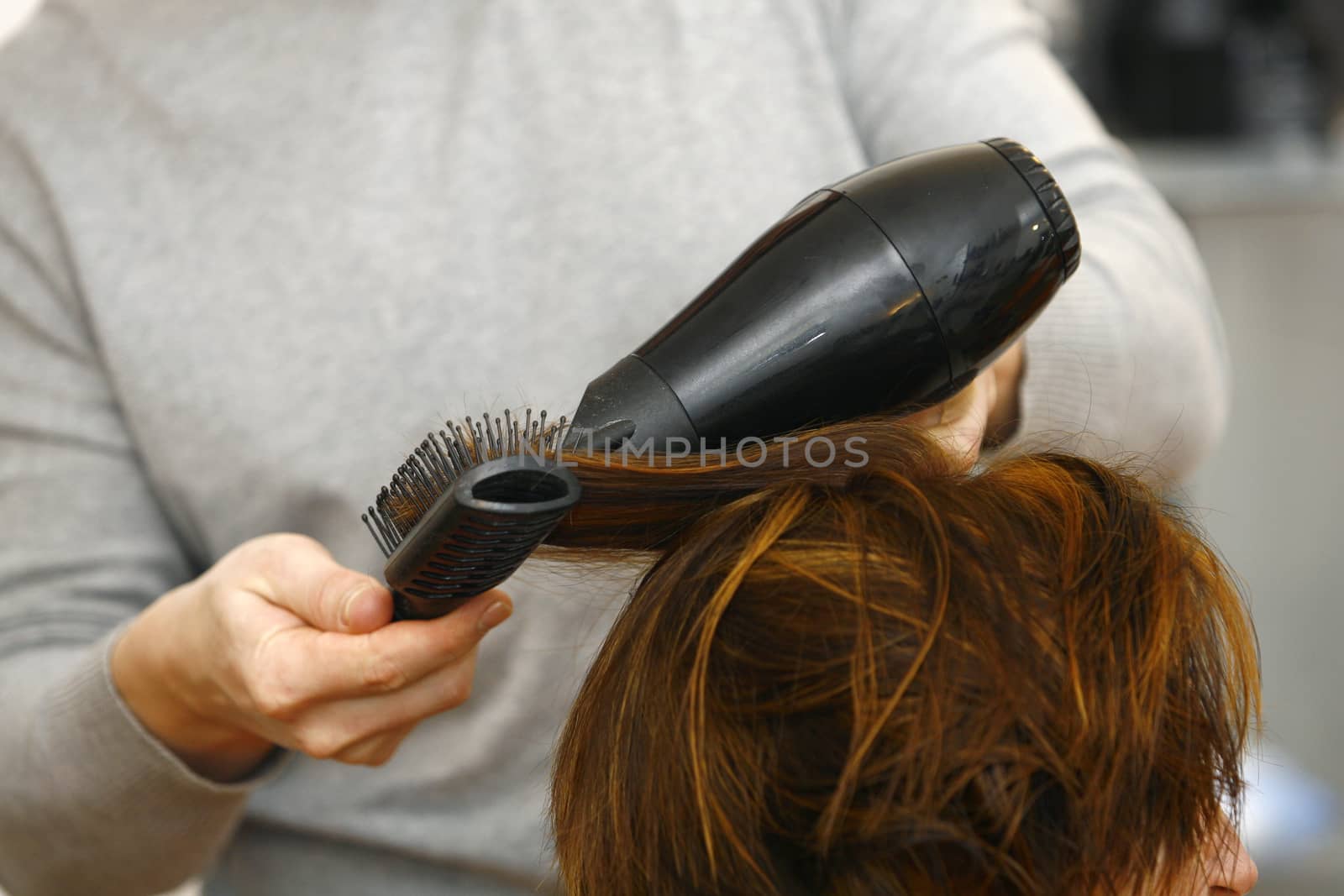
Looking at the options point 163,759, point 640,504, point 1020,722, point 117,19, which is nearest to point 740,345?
point 640,504

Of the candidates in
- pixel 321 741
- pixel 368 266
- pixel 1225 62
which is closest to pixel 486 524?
pixel 321 741

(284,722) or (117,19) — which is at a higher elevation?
(117,19)

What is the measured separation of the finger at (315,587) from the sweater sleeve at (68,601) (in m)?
0.19

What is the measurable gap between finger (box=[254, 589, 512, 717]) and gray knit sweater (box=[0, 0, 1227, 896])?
0.19 metres

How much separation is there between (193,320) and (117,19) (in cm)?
24

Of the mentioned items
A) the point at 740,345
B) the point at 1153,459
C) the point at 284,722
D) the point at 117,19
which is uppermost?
the point at 117,19

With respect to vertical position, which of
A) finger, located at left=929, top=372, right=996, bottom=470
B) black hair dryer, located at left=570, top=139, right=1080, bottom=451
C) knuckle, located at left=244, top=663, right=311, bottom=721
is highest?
black hair dryer, located at left=570, top=139, right=1080, bottom=451

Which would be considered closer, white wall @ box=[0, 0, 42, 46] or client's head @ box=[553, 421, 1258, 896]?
client's head @ box=[553, 421, 1258, 896]

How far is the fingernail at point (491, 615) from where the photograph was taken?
54cm

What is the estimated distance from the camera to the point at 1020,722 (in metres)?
0.45

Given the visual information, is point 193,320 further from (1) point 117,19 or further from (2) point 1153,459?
(2) point 1153,459

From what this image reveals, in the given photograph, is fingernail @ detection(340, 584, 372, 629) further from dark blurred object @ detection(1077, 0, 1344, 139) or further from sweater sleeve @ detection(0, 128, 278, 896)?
dark blurred object @ detection(1077, 0, 1344, 139)

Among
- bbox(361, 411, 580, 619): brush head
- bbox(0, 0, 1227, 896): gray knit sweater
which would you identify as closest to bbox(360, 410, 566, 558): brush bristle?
bbox(361, 411, 580, 619): brush head

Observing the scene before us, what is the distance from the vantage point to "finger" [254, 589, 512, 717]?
0.53 meters
